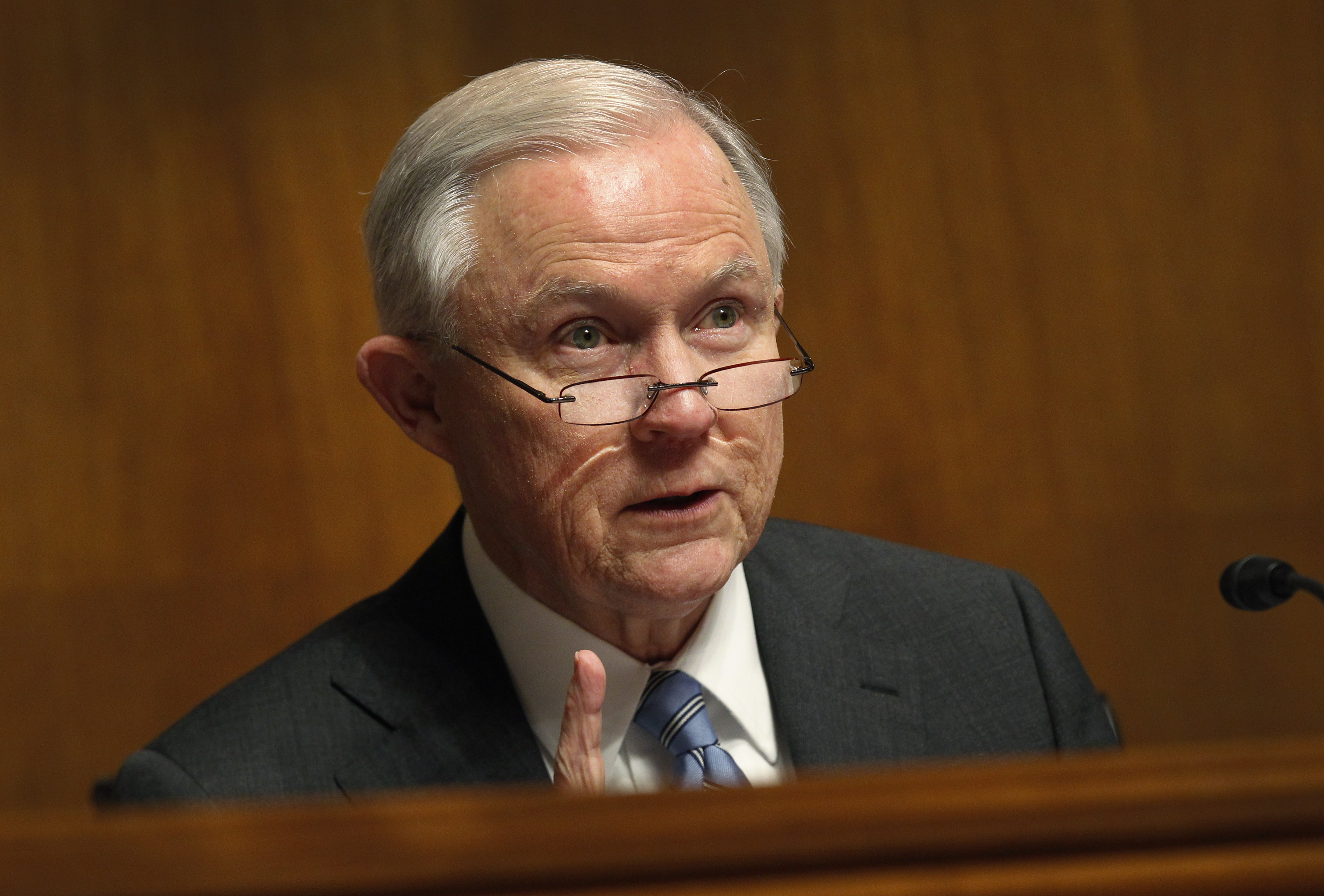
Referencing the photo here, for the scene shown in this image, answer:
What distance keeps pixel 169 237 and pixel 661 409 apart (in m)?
2.08

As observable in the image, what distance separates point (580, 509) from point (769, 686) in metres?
0.38

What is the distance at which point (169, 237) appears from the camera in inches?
117

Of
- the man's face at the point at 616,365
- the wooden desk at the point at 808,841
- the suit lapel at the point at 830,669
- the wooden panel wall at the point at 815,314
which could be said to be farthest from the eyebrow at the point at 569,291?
the wooden panel wall at the point at 815,314

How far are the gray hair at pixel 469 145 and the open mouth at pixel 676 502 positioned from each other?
31cm

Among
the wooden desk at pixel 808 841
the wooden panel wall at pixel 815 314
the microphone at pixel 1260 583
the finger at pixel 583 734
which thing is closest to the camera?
the wooden desk at pixel 808 841

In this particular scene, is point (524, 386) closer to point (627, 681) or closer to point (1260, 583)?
point (627, 681)

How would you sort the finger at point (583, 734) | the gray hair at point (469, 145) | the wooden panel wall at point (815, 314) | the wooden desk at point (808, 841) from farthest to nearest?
the wooden panel wall at point (815, 314)
the gray hair at point (469, 145)
the finger at point (583, 734)
the wooden desk at point (808, 841)

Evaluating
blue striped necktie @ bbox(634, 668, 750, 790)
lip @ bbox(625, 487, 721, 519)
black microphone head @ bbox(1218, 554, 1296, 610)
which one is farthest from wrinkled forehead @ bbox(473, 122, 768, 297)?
black microphone head @ bbox(1218, 554, 1296, 610)

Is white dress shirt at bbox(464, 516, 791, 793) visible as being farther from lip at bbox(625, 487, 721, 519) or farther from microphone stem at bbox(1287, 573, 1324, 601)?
microphone stem at bbox(1287, 573, 1324, 601)

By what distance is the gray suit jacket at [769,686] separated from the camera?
142 cm

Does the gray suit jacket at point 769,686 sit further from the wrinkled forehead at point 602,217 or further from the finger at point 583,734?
the wrinkled forehead at point 602,217

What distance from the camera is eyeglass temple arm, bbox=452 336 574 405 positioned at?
138 cm

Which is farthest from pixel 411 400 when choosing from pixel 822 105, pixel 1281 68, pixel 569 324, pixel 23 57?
pixel 1281 68

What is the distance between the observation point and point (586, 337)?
1.39m
